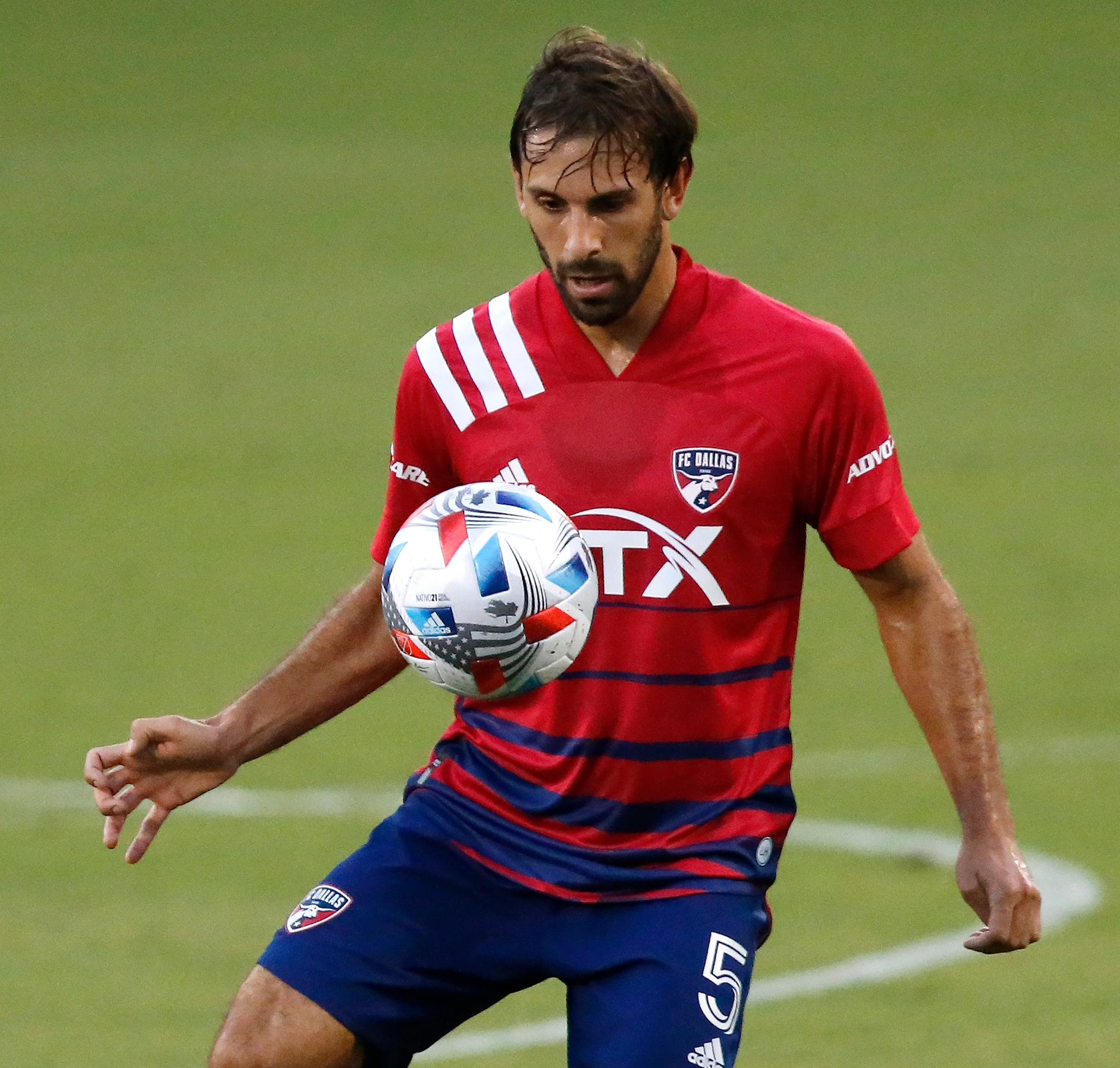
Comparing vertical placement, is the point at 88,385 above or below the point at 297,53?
below

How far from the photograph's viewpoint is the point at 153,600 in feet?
42.8

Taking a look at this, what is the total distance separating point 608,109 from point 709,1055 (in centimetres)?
188

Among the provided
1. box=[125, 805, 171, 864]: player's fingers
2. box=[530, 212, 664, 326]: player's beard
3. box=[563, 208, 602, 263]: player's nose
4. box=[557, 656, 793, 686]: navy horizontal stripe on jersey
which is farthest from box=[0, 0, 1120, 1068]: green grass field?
box=[563, 208, 602, 263]: player's nose

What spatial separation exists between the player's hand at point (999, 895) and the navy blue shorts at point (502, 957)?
0.47 m

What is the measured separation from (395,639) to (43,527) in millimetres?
9371

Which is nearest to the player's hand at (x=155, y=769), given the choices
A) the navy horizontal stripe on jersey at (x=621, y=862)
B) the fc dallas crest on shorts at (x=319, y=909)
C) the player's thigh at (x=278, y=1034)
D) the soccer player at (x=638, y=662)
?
the soccer player at (x=638, y=662)

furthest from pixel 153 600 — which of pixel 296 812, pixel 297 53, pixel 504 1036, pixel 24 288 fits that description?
pixel 297 53

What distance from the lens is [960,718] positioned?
531 centimetres

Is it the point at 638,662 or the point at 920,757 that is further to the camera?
the point at 920,757

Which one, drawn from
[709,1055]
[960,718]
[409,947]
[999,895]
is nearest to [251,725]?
[409,947]

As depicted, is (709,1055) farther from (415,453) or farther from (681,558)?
(415,453)

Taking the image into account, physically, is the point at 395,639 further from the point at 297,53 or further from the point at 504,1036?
the point at 297,53

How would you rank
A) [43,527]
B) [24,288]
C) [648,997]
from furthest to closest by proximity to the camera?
[24,288] → [43,527] → [648,997]

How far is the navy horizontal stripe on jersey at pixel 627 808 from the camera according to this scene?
543 centimetres
